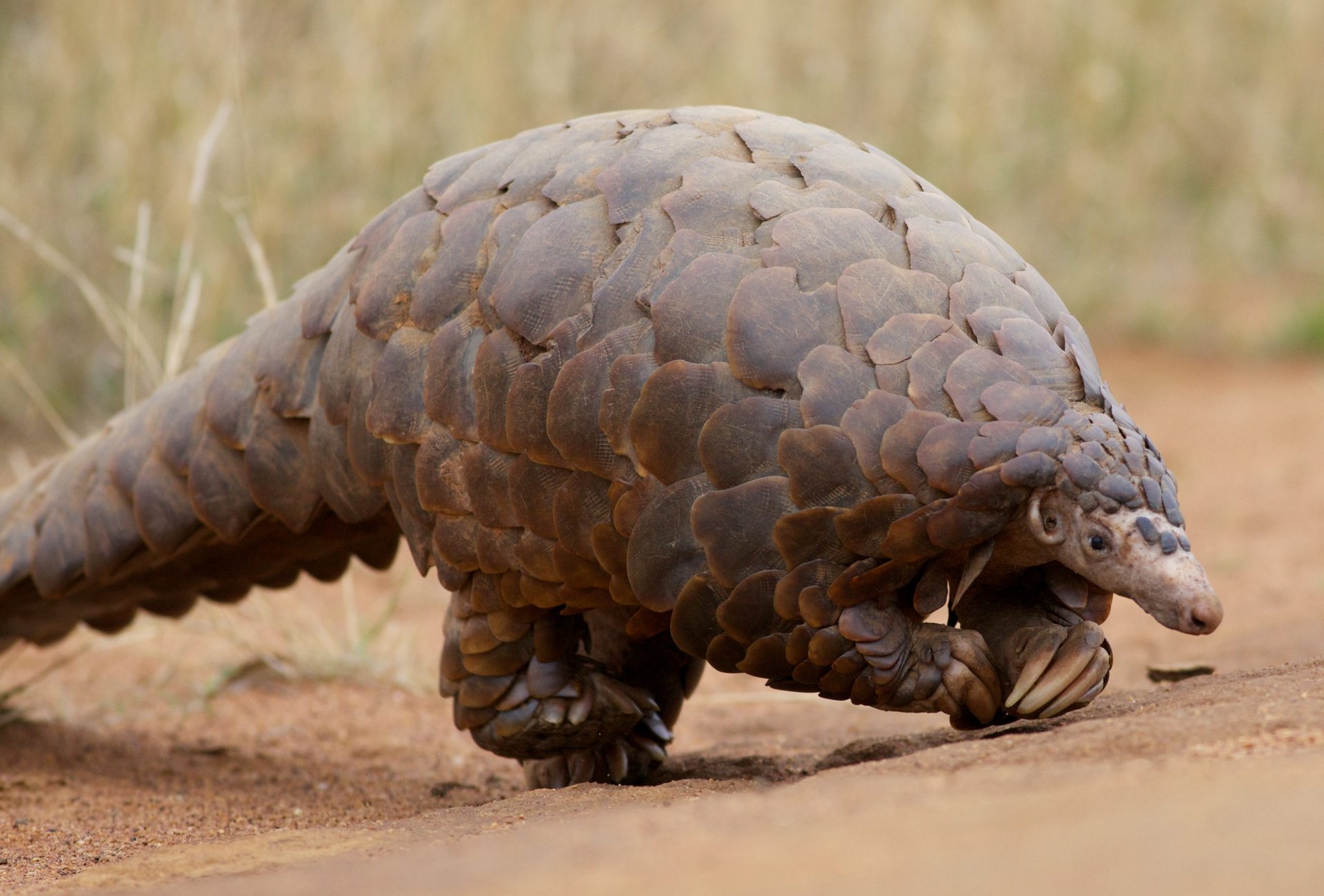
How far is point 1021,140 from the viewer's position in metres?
10.2

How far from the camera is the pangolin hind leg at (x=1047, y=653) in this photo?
8.99 ft

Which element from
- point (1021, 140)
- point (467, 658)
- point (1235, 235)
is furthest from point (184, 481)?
point (1235, 235)

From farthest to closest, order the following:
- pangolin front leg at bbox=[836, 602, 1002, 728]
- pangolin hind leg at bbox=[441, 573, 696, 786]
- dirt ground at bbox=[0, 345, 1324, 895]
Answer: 1. pangolin hind leg at bbox=[441, 573, 696, 786]
2. pangolin front leg at bbox=[836, 602, 1002, 728]
3. dirt ground at bbox=[0, 345, 1324, 895]

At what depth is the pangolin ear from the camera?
2.66m

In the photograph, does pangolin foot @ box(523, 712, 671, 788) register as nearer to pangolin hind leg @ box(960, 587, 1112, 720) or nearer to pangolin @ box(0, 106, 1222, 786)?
pangolin @ box(0, 106, 1222, 786)

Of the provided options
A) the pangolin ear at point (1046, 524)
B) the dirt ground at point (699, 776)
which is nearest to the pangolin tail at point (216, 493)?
the dirt ground at point (699, 776)

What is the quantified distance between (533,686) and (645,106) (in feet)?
18.4

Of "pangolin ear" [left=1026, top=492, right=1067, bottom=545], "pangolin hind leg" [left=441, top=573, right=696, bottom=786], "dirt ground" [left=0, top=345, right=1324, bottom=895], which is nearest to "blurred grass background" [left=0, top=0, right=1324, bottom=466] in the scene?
"dirt ground" [left=0, top=345, right=1324, bottom=895]

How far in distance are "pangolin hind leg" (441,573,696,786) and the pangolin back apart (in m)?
0.11

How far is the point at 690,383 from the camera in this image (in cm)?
270

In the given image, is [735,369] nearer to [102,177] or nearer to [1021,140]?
[102,177]

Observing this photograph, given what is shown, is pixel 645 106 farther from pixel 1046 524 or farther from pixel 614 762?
pixel 1046 524

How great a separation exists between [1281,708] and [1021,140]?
8340 millimetres

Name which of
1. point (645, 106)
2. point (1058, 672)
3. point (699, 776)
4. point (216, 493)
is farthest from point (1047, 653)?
point (645, 106)
